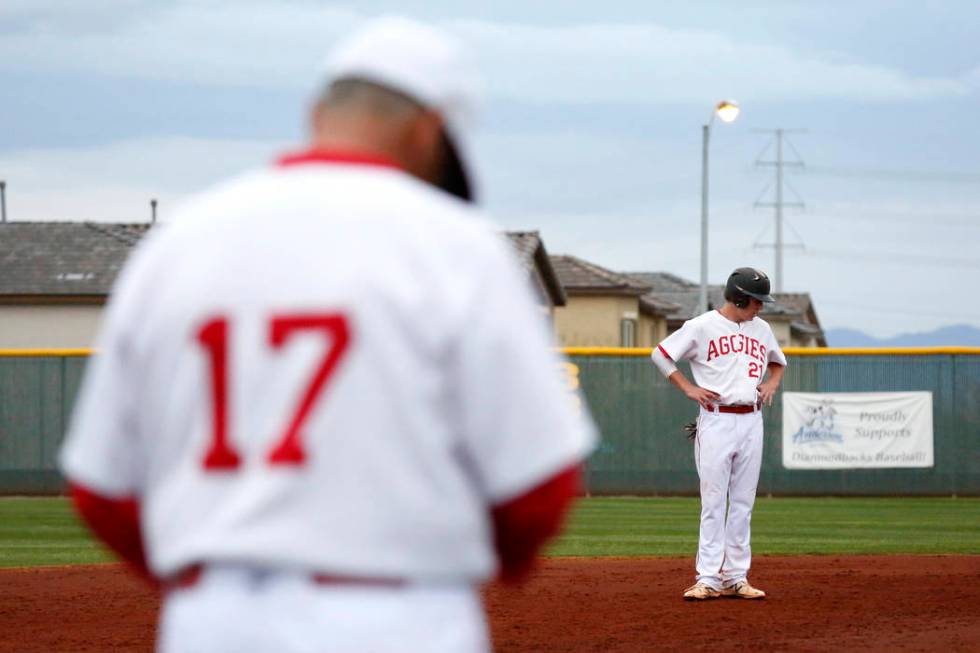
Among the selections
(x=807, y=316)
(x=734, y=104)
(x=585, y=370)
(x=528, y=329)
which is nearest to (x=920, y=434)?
(x=585, y=370)

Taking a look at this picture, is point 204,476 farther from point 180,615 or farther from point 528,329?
point 528,329

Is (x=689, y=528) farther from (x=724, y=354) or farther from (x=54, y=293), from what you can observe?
(x=54, y=293)

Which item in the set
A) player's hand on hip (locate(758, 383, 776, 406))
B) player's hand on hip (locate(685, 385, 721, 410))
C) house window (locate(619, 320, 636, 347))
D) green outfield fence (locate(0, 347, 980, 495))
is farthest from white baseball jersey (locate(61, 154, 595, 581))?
house window (locate(619, 320, 636, 347))

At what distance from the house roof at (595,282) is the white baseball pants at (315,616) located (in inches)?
1773

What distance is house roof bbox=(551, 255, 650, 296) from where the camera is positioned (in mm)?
47656

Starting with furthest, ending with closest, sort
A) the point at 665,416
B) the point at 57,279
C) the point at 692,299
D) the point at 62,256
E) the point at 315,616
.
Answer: the point at 692,299
the point at 62,256
the point at 57,279
the point at 665,416
the point at 315,616

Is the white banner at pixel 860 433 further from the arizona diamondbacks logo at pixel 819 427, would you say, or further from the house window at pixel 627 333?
the house window at pixel 627 333

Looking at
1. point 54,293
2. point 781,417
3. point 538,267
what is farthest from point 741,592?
point 538,267

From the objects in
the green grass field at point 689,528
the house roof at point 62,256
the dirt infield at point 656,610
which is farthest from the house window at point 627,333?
the dirt infield at point 656,610

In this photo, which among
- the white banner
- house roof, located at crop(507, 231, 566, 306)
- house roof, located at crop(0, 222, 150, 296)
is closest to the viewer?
the white banner

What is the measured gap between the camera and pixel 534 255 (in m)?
40.2

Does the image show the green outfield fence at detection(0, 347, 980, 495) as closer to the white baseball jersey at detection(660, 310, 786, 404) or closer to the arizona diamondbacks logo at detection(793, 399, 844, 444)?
the arizona diamondbacks logo at detection(793, 399, 844, 444)

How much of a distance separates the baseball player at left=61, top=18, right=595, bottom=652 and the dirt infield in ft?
19.8

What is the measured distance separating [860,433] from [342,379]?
22.3 metres
